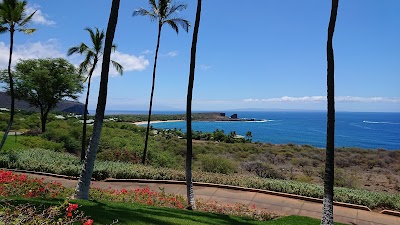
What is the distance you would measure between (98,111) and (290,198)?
8.74 metres

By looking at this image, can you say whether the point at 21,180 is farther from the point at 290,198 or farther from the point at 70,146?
the point at 70,146

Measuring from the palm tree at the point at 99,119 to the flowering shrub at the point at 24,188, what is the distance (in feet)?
5.37

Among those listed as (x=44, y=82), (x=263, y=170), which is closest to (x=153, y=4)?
(x=263, y=170)

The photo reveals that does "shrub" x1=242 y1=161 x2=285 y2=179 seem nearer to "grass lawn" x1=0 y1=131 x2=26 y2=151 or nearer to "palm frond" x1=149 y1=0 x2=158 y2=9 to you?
"palm frond" x1=149 y1=0 x2=158 y2=9

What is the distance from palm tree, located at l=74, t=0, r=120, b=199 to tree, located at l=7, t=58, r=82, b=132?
95.6 ft

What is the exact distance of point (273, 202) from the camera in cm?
1273

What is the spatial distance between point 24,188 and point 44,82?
28.3 meters

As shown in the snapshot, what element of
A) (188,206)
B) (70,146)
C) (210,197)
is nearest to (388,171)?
(210,197)

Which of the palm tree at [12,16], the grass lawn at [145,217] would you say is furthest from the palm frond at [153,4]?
the grass lawn at [145,217]

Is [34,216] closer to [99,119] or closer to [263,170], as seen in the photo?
[99,119]

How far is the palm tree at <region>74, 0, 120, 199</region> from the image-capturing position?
936 cm

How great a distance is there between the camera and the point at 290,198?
43.9 feet

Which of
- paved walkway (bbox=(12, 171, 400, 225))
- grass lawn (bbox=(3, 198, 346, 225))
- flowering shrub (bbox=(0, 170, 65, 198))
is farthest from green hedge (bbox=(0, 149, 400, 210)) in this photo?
flowering shrub (bbox=(0, 170, 65, 198))

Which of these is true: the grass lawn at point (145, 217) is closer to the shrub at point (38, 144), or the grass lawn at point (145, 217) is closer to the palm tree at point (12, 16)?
the palm tree at point (12, 16)
